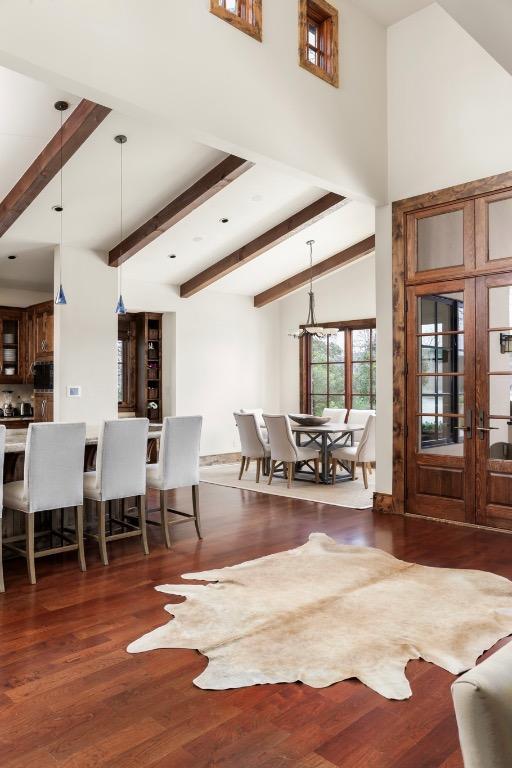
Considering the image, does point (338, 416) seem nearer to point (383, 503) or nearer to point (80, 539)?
point (383, 503)

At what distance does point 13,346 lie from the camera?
8.78 metres

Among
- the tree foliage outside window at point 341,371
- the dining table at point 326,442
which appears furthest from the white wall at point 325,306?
the dining table at point 326,442

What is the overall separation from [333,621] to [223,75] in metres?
3.89

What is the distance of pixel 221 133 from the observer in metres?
4.38

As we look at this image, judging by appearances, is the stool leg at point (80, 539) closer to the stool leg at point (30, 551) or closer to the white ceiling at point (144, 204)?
the stool leg at point (30, 551)

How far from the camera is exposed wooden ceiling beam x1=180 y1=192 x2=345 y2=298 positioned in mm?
7492

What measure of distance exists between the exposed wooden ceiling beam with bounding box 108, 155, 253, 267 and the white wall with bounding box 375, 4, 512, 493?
62.3 inches

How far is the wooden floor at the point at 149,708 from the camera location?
2033 millimetres

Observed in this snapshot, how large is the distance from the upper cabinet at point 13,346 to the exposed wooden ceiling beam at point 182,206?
203cm

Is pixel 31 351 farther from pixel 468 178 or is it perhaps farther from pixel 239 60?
pixel 468 178

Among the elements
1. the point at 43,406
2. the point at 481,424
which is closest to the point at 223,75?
the point at 481,424

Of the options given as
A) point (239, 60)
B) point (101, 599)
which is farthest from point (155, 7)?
point (101, 599)

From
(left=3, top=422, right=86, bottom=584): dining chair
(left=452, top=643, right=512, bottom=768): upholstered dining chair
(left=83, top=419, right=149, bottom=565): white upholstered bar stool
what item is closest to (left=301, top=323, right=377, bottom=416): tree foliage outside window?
(left=83, top=419, right=149, bottom=565): white upholstered bar stool

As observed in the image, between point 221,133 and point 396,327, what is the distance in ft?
8.39
